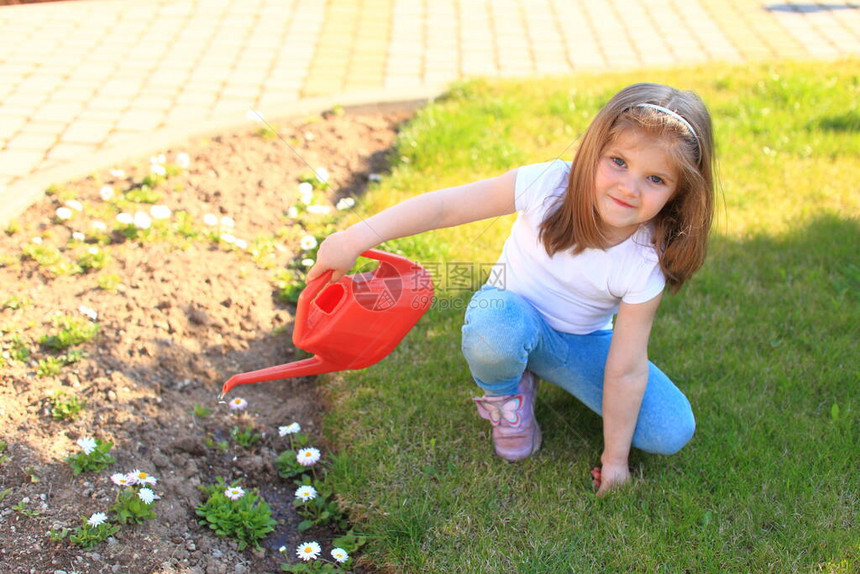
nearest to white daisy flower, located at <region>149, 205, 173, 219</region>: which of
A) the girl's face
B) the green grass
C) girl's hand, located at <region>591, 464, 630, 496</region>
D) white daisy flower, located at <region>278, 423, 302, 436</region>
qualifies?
the green grass

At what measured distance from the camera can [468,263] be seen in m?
3.12

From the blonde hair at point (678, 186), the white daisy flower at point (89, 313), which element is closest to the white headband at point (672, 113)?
the blonde hair at point (678, 186)

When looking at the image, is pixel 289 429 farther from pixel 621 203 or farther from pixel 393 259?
pixel 621 203

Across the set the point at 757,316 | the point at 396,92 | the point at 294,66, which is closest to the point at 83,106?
the point at 294,66

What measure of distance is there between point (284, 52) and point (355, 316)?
339cm

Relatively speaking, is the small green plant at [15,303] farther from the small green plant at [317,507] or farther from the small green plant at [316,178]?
the small green plant at [316,178]

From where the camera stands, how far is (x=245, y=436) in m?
2.38

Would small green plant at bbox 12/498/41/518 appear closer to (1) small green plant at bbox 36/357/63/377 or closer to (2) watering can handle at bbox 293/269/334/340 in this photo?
(1) small green plant at bbox 36/357/63/377

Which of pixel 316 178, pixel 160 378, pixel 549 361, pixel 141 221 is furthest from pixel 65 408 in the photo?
pixel 316 178

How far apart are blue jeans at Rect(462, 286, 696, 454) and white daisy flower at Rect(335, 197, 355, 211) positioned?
1.25 m

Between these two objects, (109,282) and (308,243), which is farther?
(308,243)

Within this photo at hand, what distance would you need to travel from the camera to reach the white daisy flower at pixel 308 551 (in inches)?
78.7

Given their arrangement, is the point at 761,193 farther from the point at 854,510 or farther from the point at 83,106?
the point at 83,106

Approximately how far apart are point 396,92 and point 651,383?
268 cm
